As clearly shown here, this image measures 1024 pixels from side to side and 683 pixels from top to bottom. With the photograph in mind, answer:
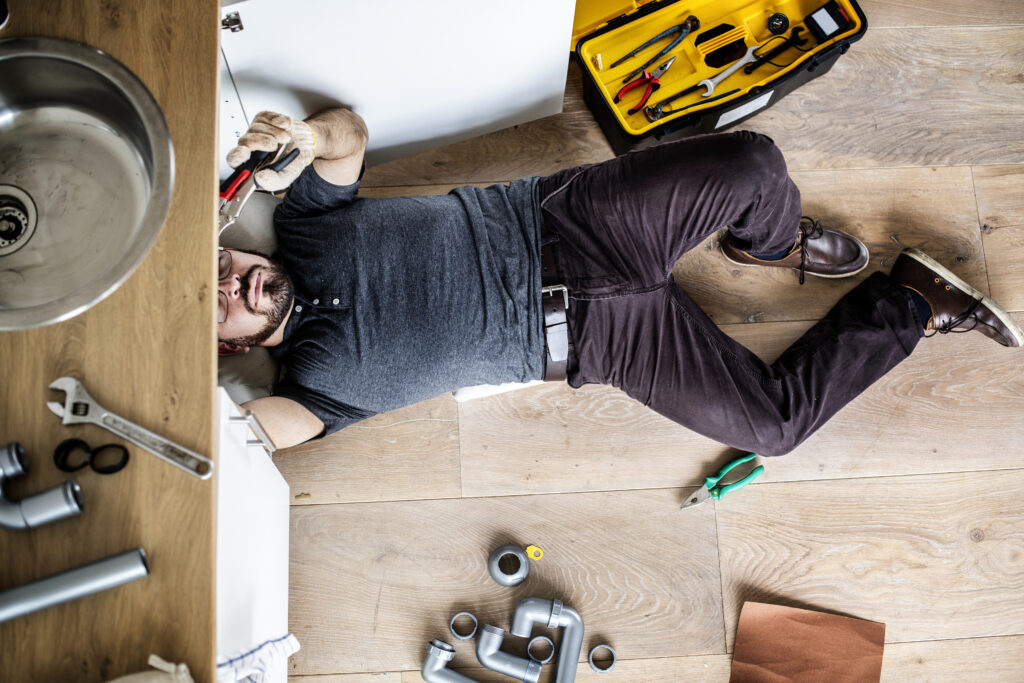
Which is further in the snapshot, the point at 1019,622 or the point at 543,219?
the point at 1019,622

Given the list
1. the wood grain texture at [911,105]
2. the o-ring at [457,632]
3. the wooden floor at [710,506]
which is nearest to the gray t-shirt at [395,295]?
the wooden floor at [710,506]

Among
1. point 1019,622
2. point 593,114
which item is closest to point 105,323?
point 593,114

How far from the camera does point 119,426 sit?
2.34 feet

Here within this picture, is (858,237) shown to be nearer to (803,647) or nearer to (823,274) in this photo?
(823,274)

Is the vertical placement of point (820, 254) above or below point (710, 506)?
above

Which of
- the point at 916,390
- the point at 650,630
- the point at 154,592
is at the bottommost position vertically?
the point at 650,630

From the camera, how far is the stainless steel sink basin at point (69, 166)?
77 centimetres

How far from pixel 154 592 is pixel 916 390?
1.48 metres

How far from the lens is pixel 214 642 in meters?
0.70

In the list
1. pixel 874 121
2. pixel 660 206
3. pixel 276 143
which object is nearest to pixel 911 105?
pixel 874 121

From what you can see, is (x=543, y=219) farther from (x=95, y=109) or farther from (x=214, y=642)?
(x=214, y=642)

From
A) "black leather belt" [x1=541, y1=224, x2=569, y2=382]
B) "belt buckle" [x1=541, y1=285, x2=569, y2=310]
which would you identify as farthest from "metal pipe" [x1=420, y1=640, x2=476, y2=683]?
"belt buckle" [x1=541, y1=285, x2=569, y2=310]

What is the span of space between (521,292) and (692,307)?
355 mm

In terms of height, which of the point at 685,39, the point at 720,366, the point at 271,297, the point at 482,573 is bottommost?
the point at 482,573
